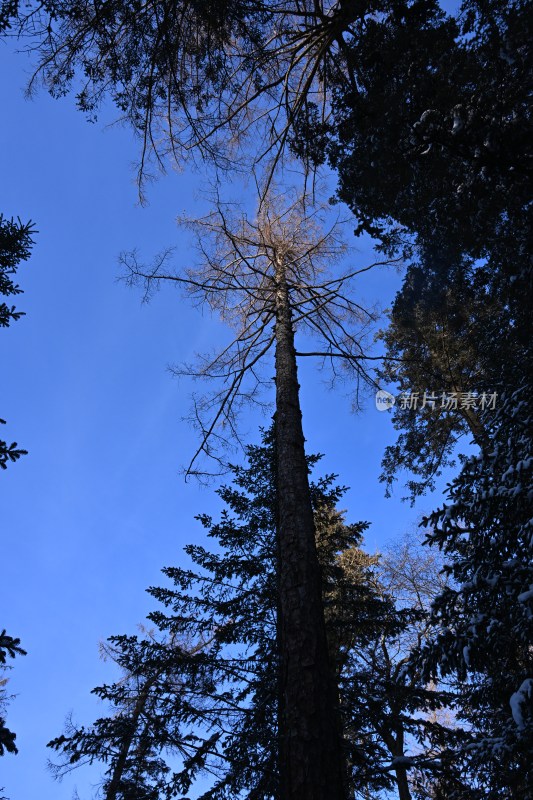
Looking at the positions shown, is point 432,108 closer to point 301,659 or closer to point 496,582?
point 496,582

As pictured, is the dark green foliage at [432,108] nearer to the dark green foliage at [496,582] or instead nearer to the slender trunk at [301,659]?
the dark green foliage at [496,582]

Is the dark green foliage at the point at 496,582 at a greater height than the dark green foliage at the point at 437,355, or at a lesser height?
lesser

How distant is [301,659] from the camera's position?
353cm

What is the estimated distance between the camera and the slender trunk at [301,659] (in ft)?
9.64

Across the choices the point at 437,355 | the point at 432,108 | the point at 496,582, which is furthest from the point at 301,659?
the point at 437,355

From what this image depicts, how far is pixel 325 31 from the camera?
6742mm

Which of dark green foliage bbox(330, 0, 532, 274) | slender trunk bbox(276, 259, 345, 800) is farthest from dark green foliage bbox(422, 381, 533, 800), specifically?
dark green foliage bbox(330, 0, 532, 274)

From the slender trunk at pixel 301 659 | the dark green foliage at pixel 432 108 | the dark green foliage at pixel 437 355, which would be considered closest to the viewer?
the slender trunk at pixel 301 659

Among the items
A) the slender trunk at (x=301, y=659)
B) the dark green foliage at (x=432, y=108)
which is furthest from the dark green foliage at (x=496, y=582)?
the dark green foliage at (x=432, y=108)

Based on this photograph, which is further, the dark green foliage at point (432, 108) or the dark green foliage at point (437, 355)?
the dark green foliage at point (437, 355)

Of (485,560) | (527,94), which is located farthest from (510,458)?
(527,94)

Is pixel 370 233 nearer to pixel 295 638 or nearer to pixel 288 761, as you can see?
pixel 295 638

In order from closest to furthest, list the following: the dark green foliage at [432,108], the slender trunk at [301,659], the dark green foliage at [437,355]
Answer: the slender trunk at [301,659], the dark green foliage at [432,108], the dark green foliage at [437,355]

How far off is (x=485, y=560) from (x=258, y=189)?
664 centimetres
